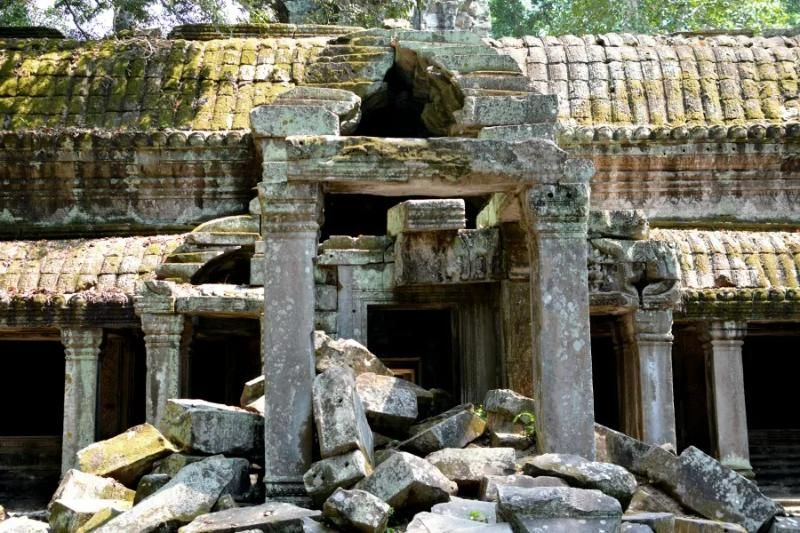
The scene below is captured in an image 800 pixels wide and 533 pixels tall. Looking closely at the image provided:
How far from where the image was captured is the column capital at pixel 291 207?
7.06 m

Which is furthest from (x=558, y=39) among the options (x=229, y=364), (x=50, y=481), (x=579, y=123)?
(x=50, y=481)

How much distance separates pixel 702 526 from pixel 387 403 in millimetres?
2362

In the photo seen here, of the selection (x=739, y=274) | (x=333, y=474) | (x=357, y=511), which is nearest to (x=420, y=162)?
(x=333, y=474)

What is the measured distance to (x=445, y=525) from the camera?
19.2 ft

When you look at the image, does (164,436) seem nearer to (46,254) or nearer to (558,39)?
(46,254)

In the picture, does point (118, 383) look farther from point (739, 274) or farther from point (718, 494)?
point (718, 494)

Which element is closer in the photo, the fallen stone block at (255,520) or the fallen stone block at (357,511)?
the fallen stone block at (357,511)

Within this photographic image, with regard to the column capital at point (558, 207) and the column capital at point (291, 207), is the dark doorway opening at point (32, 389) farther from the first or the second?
the column capital at point (558, 207)

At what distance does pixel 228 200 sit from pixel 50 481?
4.15 meters

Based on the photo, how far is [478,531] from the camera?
565 cm

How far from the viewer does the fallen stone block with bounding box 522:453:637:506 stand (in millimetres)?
6223

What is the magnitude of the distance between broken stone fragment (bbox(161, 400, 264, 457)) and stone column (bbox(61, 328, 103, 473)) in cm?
369

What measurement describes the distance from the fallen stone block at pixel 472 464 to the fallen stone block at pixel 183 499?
1.34 m

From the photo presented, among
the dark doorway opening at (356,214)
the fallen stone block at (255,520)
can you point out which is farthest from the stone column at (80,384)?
the fallen stone block at (255,520)
